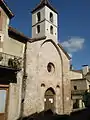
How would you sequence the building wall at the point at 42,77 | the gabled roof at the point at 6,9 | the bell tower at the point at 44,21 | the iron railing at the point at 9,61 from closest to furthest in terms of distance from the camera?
the iron railing at the point at 9,61, the gabled roof at the point at 6,9, the building wall at the point at 42,77, the bell tower at the point at 44,21

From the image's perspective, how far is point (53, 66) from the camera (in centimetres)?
2520

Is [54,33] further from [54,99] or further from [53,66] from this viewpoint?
[54,99]

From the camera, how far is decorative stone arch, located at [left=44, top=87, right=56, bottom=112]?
23.3 meters

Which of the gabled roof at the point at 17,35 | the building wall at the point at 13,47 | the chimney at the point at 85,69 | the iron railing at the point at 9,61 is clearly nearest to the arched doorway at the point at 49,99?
the building wall at the point at 13,47

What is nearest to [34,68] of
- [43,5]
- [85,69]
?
[43,5]

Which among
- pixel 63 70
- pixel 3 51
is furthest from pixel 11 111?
pixel 63 70

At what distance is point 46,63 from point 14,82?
634 centimetres

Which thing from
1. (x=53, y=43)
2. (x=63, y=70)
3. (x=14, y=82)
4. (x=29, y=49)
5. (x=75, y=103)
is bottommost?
(x=75, y=103)

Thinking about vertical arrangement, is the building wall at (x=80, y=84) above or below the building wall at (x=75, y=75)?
below

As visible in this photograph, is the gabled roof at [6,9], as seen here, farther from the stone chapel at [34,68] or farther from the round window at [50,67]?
the round window at [50,67]

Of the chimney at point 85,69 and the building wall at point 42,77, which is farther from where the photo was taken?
the chimney at point 85,69

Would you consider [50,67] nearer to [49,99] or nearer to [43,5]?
[49,99]

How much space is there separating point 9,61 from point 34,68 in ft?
15.1

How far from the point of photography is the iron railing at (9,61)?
55.7 feet
